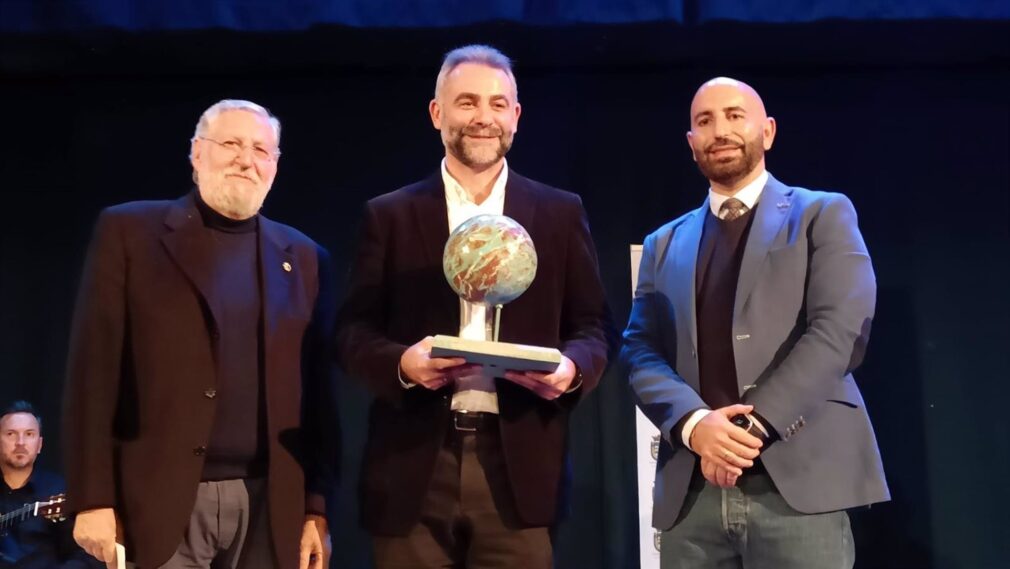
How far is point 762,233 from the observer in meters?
2.93

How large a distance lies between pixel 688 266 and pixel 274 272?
121cm

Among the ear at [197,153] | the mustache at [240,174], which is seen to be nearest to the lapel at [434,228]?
the mustache at [240,174]

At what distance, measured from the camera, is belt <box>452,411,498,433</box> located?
8.39 ft

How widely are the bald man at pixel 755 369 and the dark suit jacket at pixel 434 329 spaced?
33cm

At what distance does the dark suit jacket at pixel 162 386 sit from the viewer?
8.43 feet

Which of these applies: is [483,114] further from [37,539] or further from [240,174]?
[37,539]

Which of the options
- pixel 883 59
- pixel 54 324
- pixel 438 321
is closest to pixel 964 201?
pixel 883 59

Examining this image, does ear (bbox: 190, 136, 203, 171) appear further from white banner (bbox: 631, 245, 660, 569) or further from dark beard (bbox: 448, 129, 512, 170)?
white banner (bbox: 631, 245, 660, 569)

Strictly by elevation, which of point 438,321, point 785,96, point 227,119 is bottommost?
point 438,321

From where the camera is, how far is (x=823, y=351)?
269 cm

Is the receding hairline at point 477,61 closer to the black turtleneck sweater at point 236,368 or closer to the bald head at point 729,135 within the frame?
the bald head at point 729,135

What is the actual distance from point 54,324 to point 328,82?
1.99 metres

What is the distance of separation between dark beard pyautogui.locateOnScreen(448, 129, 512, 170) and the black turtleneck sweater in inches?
25.8

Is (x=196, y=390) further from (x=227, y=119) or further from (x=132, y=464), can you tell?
(x=227, y=119)
